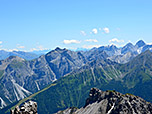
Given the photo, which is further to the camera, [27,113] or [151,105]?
[151,105]

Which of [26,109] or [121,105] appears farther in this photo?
[121,105]

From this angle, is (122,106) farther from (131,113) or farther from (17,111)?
(17,111)

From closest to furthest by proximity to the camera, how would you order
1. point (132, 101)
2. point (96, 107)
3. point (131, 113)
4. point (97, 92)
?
point (131, 113)
point (132, 101)
point (96, 107)
point (97, 92)

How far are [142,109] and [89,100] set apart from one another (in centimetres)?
5878

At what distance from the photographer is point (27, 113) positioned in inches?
1727

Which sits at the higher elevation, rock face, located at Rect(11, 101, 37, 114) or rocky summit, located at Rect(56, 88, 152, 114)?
rock face, located at Rect(11, 101, 37, 114)

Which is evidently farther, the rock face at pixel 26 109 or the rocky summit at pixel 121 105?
the rocky summit at pixel 121 105

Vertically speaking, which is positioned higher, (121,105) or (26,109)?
(26,109)

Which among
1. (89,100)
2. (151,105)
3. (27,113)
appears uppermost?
(27,113)

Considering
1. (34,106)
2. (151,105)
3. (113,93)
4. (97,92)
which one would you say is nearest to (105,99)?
(113,93)

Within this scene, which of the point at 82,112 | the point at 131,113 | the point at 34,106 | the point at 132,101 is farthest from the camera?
the point at 82,112

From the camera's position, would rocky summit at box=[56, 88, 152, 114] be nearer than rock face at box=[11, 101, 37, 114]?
No

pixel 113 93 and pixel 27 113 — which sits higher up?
pixel 27 113

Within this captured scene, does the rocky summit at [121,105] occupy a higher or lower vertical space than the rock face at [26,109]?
lower
